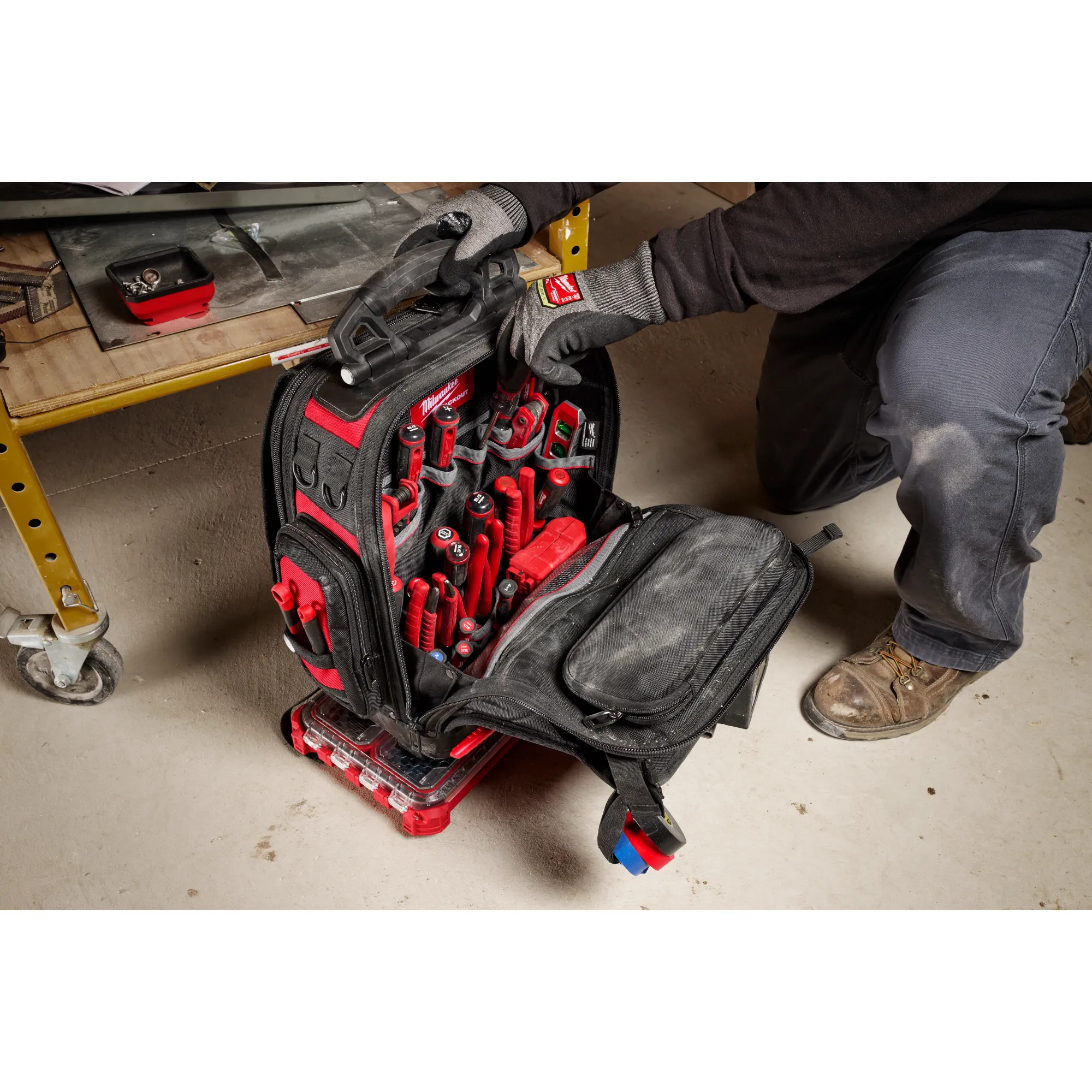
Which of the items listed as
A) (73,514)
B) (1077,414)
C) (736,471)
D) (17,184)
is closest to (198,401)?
(73,514)

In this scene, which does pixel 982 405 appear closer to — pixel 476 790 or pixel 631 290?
pixel 631 290

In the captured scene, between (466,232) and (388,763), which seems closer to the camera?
(466,232)

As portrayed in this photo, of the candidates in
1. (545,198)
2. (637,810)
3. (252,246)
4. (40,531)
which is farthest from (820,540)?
(40,531)

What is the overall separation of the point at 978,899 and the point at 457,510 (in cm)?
102

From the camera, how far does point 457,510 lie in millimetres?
1531

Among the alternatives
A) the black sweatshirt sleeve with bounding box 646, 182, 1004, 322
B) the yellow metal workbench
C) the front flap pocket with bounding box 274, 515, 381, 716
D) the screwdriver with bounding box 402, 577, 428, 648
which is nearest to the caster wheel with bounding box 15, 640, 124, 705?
the yellow metal workbench

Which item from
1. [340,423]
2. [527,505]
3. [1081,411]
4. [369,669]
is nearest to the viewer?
[340,423]

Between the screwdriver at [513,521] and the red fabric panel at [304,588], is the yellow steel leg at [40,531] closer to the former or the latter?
the red fabric panel at [304,588]

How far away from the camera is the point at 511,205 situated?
1.45 meters

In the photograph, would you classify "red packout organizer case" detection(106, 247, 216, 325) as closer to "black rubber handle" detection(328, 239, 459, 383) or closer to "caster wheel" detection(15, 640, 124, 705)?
"black rubber handle" detection(328, 239, 459, 383)

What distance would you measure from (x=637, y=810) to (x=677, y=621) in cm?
28

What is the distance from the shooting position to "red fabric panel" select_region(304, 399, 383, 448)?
48.9 inches

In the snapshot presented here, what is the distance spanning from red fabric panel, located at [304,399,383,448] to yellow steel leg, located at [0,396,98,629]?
0.37 metres

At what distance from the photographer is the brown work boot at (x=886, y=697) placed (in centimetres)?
171
